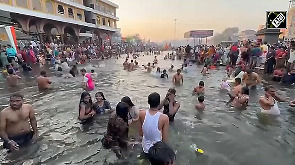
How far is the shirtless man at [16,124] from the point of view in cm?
446

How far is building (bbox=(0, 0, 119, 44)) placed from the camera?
24.7m

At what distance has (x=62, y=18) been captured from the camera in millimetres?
30859

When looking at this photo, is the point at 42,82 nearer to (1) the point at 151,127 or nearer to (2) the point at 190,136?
(2) the point at 190,136

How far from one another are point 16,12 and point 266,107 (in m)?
24.0

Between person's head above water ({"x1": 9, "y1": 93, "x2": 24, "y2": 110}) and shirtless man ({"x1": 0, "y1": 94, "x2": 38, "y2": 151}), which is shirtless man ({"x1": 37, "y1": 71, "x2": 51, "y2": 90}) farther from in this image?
person's head above water ({"x1": 9, "y1": 93, "x2": 24, "y2": 110})

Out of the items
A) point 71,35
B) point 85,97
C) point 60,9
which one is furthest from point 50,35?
point 85,97

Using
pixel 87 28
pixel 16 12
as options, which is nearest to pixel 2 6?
pixel 16 12

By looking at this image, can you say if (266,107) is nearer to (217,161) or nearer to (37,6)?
(217,161)

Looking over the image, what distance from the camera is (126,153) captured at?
4730 mm

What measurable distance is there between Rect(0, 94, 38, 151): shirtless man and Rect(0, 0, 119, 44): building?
59.6 feet

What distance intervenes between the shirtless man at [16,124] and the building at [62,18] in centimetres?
1816

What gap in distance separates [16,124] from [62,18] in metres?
29.1

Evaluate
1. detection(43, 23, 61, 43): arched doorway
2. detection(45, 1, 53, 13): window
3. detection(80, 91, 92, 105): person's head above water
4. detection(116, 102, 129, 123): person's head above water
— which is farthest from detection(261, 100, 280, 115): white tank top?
detection(45, 1, 53, 13): window

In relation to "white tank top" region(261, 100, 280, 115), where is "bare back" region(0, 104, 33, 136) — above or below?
above
